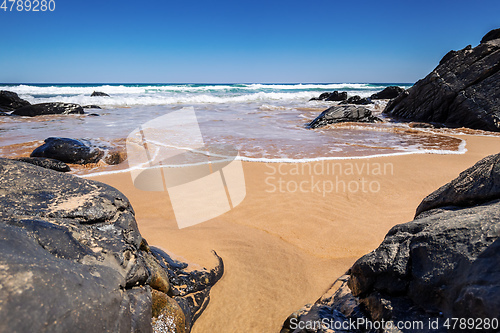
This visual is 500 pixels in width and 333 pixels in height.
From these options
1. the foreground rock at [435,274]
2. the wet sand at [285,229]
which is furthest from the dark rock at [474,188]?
the wet sand at [285,229]

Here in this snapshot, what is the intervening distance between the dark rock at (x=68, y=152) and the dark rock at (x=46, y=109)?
31.8 ft

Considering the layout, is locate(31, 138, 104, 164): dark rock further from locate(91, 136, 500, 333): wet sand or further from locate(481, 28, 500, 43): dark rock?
locate(481, 28, 500, 43): dark rock

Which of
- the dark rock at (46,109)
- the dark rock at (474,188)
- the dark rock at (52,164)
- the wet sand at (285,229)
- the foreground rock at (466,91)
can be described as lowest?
the wet sand at (285,229)

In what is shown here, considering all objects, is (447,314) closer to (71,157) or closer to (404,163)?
(404,163)

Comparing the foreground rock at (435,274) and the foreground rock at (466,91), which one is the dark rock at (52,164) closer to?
the foreground rock at (435,274)

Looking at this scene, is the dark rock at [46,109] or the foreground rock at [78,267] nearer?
the foreground rock at [78,267]

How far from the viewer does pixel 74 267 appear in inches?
50.7

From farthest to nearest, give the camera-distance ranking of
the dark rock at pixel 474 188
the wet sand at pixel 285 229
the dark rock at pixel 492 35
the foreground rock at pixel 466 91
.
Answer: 1. the dark rock at pixel 492 35
2. the foreground rock at pixel 466 91
3. the wet sand at pixel 285 229
4. the dark rock at pixel 474 188

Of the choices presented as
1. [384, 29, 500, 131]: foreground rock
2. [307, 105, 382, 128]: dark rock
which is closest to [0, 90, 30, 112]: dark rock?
[307, 105, 382, 128]: dark rock

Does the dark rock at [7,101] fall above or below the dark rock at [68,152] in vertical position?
above

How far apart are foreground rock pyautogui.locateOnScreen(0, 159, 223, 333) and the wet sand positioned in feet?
1.07

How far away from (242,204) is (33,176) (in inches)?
98.8

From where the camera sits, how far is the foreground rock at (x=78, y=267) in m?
1.06

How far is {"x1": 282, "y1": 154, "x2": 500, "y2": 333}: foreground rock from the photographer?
112cm
